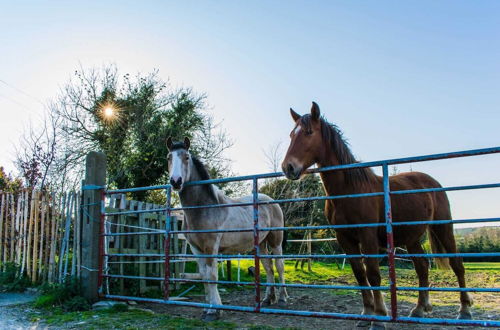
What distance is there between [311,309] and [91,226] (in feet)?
11.9

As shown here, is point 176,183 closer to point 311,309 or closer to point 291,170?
point 291,170

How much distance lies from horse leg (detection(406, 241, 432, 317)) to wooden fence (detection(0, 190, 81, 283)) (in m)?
4.92

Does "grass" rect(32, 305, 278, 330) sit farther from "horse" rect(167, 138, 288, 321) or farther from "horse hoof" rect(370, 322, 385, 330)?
"horse hoof" rect(370, 322, 385, 330)

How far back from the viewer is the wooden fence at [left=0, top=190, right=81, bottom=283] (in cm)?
656

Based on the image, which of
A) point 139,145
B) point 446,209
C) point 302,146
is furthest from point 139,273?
point 139,145

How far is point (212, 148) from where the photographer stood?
59.3ft

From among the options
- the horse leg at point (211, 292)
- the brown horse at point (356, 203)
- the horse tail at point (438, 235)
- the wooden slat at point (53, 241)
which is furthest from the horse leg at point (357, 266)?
the wooden slat at point (53, 241)

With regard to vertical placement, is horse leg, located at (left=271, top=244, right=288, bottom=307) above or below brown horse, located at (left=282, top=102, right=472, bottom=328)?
below

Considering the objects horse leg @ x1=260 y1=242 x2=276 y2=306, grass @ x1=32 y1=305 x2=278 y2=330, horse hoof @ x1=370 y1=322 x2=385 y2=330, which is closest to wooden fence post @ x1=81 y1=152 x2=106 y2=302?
grass @ x1=32 y1=305 x2=278 y2=330

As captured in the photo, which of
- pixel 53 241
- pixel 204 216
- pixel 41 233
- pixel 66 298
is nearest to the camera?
pixel 204 216

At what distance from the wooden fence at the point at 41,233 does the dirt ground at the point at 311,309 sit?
1.82m

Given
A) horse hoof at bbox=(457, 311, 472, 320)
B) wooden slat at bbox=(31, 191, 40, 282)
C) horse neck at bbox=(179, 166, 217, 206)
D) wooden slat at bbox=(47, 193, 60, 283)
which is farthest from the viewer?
wooden slat at bbox=(31, 191, 40, 282)

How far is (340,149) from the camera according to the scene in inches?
165

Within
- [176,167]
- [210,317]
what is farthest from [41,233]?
[210,317]
